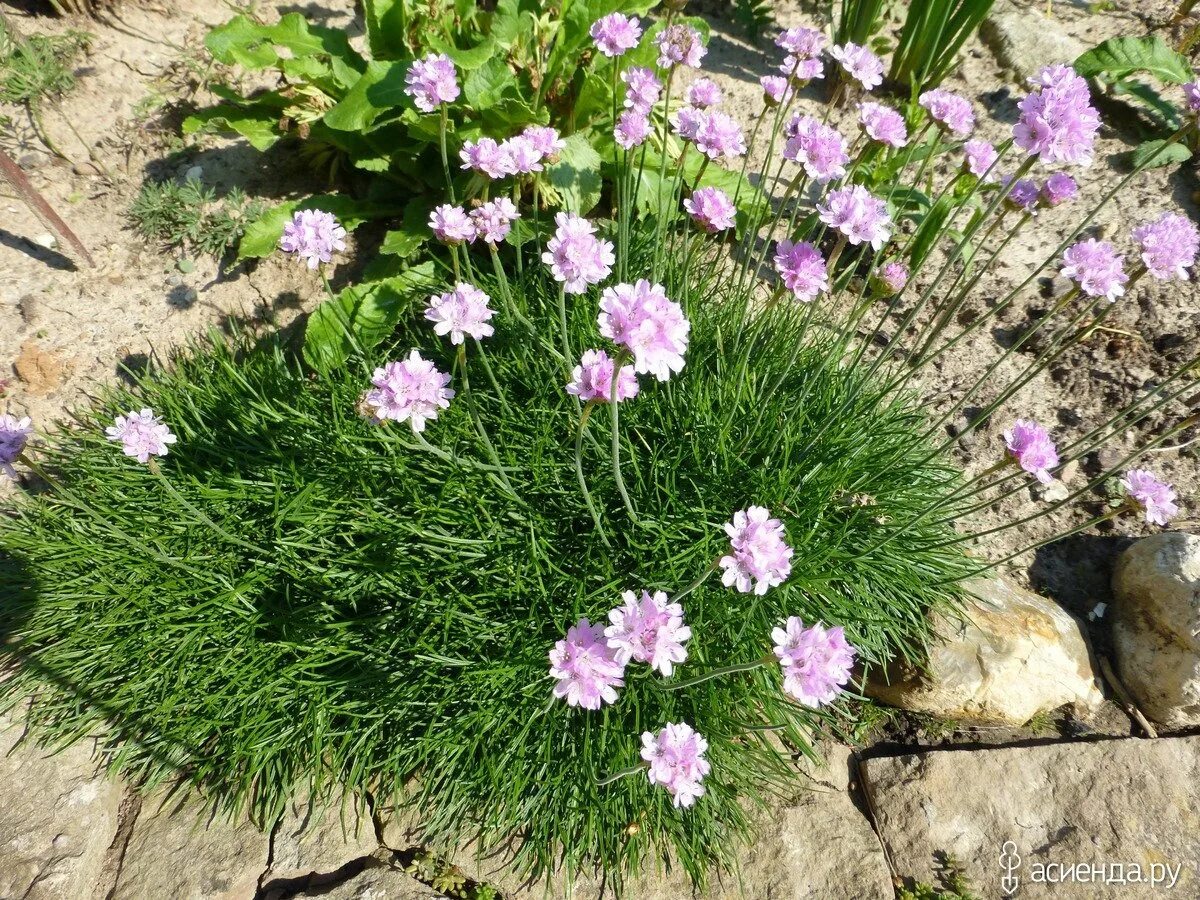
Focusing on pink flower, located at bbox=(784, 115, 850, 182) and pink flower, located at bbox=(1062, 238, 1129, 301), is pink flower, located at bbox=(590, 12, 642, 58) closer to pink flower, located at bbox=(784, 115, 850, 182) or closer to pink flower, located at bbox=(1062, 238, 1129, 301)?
pink flower, located at bbox=(784, 115, 850, 182)

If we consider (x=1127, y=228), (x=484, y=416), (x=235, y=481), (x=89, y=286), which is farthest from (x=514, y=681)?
(x=1127, y=228)

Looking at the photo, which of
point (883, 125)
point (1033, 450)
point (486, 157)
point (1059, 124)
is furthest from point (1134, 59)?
point (486, 157)

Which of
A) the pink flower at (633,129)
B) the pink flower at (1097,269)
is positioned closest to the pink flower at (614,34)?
the pink flower at (633,129)

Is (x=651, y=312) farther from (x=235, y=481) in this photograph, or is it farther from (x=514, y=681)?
(x=235, y=481)

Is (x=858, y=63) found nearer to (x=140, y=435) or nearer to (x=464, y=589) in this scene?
(x=464, y=589)

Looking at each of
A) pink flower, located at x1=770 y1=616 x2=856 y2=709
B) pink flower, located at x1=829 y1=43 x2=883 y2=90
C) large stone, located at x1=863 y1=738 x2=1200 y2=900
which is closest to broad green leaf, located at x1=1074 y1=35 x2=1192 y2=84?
pink flower, located at x1=829 y1=43 x2=883 y2=90
